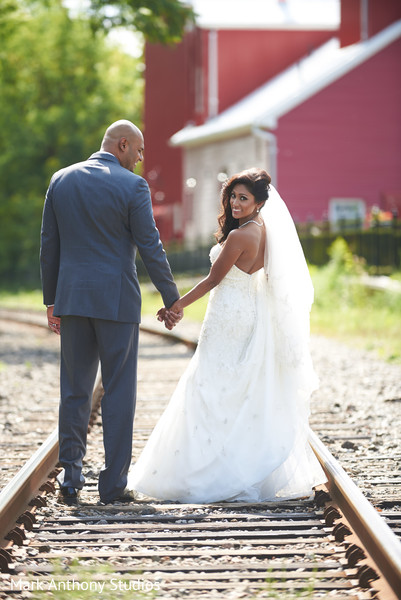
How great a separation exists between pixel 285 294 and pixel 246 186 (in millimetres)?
628

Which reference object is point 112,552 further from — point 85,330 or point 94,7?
point 94,7

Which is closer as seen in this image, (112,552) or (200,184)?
(112,552)

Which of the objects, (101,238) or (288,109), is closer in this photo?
(101,238)

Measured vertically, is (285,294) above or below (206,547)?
above

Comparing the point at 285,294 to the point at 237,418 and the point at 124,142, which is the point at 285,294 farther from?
the point at 124,142

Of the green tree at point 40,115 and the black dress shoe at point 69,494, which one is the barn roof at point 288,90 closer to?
the green tree at point 40,115

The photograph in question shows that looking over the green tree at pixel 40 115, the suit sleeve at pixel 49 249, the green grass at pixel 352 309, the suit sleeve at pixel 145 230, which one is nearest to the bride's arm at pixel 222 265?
the suit sleeve at pixel 145 230

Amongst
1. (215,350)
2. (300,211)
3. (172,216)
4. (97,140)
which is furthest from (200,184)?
(215,350)

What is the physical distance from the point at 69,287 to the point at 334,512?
174cm

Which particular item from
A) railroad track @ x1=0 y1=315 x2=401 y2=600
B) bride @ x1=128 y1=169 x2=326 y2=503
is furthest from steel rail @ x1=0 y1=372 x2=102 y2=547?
bride @ x1=128 y1=169 x2=326 y2=503

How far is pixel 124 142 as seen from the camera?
5.33 metres

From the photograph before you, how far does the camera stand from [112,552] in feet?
13.9

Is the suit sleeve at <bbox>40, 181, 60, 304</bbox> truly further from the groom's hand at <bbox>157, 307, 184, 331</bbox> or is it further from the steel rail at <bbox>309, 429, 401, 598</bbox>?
the steel rail at <bbox>309, 429, 401, 598</bbox>

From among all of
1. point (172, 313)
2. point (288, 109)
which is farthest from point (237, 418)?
point (288, 109)
